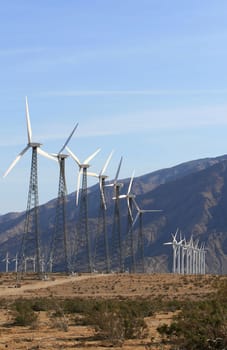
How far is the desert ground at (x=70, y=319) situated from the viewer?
1131 inches

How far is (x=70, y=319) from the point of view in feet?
137

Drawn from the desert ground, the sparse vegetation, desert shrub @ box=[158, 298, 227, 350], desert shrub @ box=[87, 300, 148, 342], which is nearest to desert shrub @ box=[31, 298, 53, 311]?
the desert ground

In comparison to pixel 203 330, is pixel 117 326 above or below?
below

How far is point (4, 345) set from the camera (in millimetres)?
28797

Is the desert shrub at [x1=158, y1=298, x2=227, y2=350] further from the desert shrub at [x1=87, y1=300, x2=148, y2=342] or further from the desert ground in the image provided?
the desert shrub at [x1=87, y1=300, x2=148, y2=342]

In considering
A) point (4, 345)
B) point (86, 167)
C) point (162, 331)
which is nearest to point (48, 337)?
point (4, 345)

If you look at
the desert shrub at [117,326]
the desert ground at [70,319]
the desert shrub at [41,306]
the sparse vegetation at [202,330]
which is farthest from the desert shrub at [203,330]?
the desert shrub at [41,306]

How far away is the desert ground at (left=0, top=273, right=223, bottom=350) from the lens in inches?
1131

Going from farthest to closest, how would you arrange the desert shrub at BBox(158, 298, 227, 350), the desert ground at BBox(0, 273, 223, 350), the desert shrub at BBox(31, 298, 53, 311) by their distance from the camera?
1. the desert shrub at BBox(31, 298, 53, 311)
2. the desert ground at BBox(0, 273, 223, 350)
3. the desert shrub at BBox(158, 298, 227, 350)

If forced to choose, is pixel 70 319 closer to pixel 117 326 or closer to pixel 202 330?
pixel 117 326

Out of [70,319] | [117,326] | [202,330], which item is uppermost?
[202,330]

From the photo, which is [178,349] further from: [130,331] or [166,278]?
[166,278]

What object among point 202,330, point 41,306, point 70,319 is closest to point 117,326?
point 202,330

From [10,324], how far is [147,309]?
860 cm
